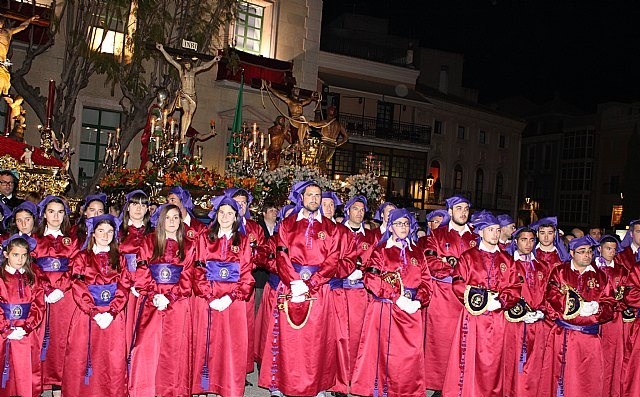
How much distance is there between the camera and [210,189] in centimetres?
1116

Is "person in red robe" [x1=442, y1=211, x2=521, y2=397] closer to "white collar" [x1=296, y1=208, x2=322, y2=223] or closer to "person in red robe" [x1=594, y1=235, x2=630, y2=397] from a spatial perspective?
"person in red robe" [x1=594, y1=235, x2=630, y2=397]

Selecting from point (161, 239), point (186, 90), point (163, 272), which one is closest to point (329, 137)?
point (186, 90)

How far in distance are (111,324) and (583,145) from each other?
4898cm

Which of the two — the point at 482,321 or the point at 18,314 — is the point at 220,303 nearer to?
the point at 18,314

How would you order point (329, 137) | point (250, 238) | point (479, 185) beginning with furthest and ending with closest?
point (479, 185)
point (329, 137)
point (250, 238)

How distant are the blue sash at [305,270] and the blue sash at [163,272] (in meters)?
1.32

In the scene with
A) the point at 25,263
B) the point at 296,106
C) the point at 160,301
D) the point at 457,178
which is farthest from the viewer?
the point at 457,178

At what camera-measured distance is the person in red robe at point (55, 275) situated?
6711mm

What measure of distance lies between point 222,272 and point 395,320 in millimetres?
1929

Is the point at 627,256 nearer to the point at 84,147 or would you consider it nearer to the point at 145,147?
the point at 145,147

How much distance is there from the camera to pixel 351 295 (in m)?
8.01

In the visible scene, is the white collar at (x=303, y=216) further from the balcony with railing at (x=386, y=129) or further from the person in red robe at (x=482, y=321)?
the balcony with railing at (x=386, y=129)

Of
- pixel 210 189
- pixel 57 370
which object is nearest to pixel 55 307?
pixel 57 370

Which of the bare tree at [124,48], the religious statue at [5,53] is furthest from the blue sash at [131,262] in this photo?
the bare tree at [124,48]
